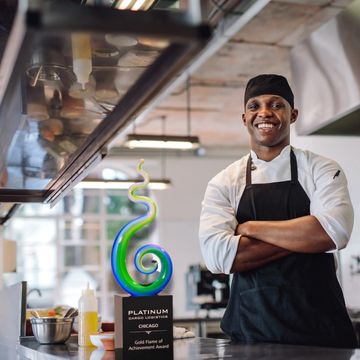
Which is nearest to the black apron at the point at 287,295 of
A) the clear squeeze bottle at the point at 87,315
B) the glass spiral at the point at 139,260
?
the glass spiral at the point at 139,260

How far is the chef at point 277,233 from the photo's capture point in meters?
2.10

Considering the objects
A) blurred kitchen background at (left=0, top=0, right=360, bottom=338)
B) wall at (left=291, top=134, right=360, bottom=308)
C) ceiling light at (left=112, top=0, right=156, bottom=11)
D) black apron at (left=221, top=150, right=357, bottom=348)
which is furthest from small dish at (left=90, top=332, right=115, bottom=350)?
blurred kitchen background at (left=0, top=0, right=360, bottom=338)

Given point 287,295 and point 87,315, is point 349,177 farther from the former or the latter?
point 87,315

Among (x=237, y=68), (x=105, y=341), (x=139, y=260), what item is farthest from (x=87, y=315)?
(x=237, y=68)

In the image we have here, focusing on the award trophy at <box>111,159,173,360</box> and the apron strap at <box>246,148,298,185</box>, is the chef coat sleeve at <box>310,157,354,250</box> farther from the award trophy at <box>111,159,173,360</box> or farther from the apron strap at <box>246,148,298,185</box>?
the award trophy at <box>111,159,173,360</box>

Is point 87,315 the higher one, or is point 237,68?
point 237,68

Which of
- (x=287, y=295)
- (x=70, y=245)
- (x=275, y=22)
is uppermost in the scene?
(x=275, y=22)

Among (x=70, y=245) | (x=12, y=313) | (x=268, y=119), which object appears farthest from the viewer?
(x=70, y=245)

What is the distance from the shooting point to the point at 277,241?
2170 mm

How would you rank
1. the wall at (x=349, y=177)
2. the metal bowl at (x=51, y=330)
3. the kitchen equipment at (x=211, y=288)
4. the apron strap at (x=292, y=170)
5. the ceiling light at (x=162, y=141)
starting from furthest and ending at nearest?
the kitchen equipment at (x=211, y=288) < the ceiling light at (x=162, y=141) < the wall at (x=349, y=177) < the metal bowl at (x=51, y=330) < the apron strap at (x=292, y=170)

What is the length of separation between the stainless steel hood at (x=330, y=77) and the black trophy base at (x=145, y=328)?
6.43ft

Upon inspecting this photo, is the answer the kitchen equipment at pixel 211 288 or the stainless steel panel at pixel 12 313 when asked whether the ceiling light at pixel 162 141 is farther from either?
the stainless steel panel at pixel 12 313

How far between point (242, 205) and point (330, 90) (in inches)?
61.0

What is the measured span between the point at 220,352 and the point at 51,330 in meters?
0.90
